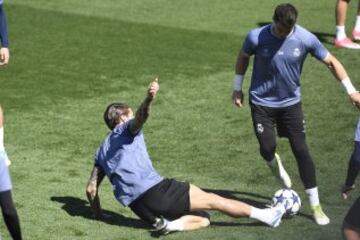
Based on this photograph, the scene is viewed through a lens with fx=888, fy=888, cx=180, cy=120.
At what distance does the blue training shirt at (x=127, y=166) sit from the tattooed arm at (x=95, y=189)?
0.19 metres

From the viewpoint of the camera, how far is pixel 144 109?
24.4 feet

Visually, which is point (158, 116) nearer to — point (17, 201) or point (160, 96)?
point (160, 96)

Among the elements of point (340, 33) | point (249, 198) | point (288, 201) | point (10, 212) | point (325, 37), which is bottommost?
point (249, 198)

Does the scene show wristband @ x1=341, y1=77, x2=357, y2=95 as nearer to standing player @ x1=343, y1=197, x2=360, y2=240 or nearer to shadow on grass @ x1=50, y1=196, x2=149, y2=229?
standing player @ x1=343, y1=197, x2=360, y2=240

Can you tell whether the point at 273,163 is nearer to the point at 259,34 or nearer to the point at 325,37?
the point at 259,34

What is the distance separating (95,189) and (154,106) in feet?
13.4

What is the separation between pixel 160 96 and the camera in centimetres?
1245

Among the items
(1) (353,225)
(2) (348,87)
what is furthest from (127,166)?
(1) (353,225)

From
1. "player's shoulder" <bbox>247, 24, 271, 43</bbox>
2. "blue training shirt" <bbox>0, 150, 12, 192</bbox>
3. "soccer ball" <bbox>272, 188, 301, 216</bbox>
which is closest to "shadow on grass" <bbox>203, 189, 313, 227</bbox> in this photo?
"soccer ball" <bbox>272, 188, 301, 216</bbox>

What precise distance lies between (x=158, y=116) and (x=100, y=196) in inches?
115

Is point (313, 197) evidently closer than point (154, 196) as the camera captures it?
No

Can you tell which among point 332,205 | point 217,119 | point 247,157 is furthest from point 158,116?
point 332,205

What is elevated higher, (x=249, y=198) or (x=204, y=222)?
(x=204, y=222)

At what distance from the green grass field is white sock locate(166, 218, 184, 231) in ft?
0.20
